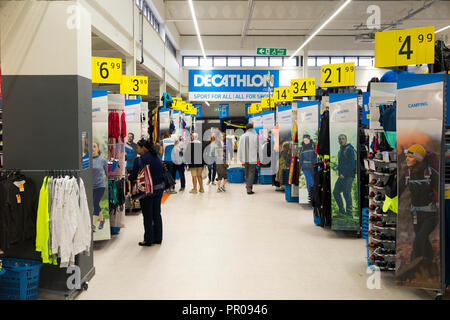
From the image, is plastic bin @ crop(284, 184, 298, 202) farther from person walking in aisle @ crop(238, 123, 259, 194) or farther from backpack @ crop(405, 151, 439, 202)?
backpack @ crop(405, 151, 439, 202)

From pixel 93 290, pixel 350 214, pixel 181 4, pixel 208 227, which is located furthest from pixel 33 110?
pixel 181 4

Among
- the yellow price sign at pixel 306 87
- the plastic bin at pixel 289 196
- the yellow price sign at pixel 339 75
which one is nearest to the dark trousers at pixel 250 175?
the plastic bin at pixel 289 196

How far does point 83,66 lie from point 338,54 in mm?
21257

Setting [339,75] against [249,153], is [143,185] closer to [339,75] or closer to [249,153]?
[339,75]

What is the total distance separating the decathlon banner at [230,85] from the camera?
17656 mm

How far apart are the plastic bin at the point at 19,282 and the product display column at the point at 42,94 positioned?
0.27m

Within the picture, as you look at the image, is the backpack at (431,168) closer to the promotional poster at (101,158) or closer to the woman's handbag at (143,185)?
the woman's handbag at (143,185)

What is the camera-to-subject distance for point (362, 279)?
4109 mm

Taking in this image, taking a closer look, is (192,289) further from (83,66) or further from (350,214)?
(350,214)

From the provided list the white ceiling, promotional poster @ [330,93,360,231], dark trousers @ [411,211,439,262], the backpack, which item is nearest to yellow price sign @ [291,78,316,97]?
promotional poster @ [330,93,360,231]

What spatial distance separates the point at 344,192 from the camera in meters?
5.69

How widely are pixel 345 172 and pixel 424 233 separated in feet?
7.01

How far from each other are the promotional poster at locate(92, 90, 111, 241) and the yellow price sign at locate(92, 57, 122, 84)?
3.19 ft
